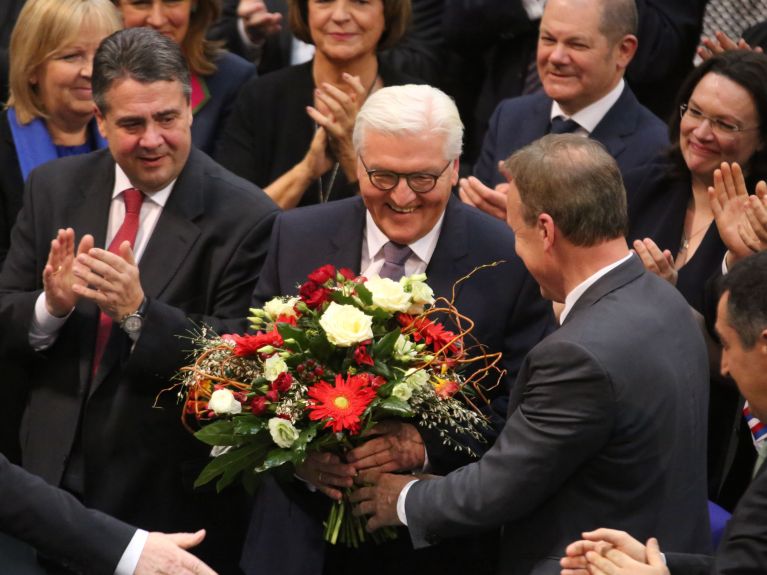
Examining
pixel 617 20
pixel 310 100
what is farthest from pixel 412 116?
pixel 310 100

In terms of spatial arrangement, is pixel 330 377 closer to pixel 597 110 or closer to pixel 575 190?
pixel 575 190

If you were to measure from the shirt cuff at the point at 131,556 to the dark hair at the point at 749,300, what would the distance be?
2.08 m

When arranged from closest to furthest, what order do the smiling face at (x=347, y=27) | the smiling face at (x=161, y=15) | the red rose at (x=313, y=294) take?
1. the red rose at (x=313, y=294)
2. the smiling face at (x=347, y=27)
3. the smiling face at (x=161, y=15)

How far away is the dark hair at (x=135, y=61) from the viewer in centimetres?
557

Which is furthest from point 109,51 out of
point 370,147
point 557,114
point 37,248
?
point 557,114

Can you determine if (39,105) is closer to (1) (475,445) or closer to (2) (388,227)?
(2) (388,227)

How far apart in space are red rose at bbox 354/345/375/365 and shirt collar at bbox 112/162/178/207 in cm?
149

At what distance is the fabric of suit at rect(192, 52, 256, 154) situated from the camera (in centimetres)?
709

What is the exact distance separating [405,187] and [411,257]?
289mm

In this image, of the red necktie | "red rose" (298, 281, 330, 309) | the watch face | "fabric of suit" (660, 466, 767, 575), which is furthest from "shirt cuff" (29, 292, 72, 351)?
"fabric of suit" (660, 466, 767, 575)

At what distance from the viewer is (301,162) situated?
6633 millimetres

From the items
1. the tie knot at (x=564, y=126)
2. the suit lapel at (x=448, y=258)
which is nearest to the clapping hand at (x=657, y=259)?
the suit lapel at (x=448, y=258)

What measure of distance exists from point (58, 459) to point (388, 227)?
1.61 m

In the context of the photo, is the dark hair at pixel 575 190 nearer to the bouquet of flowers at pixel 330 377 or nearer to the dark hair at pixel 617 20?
the bouquet of flowers at pixel 330 377
